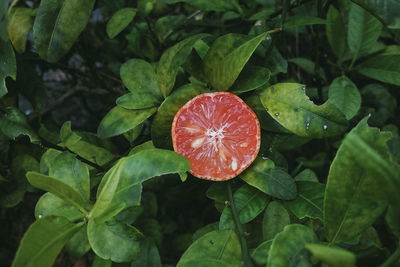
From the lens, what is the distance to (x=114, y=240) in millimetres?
709

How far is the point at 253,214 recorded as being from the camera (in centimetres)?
79

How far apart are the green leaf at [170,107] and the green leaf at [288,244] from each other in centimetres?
31

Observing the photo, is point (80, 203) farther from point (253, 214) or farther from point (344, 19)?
point (344, 19)

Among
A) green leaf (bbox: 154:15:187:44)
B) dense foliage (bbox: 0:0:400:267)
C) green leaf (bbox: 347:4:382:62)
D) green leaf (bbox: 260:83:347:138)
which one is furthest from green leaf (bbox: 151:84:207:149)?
green leaf (bbox: 347:4:382:62)

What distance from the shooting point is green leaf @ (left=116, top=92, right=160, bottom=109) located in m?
0.86

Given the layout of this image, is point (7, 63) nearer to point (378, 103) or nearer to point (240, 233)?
point (240, 233)

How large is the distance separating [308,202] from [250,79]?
0.24 meters

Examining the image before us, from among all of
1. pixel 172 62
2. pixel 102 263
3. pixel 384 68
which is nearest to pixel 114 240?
pixel 102 263

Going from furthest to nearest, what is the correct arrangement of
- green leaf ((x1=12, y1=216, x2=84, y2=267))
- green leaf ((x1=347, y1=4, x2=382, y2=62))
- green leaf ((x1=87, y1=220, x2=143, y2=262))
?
1. green leaf ((x1=347, y1=4, x2=382, y2=62))
2. green leaf ((x1=87, y1=220, x2=143, y2=262))
3. green leaf ((x1=12, y1=216, x2=84, y2=267))

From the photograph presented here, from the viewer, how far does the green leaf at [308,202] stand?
773 millimetres

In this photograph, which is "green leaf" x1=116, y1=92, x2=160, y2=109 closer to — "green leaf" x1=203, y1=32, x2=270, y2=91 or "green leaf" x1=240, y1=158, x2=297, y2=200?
"green leaf" x1=203, y1=32, x2=270, y2=91

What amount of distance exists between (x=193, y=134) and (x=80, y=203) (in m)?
0.26

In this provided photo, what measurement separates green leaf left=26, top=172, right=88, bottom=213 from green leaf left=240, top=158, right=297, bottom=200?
290 millimetres

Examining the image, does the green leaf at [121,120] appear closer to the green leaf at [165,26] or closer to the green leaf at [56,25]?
the green leaf at [56,25]
